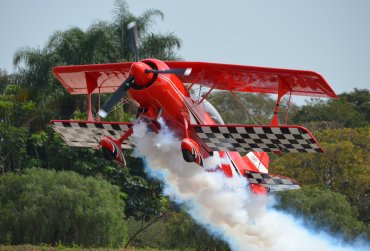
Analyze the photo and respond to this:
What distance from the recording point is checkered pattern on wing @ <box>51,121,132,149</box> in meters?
20.2

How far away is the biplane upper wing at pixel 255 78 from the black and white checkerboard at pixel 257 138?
4.11 ft

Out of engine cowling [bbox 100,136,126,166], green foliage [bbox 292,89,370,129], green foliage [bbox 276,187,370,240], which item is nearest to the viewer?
engine cowling [bbox 100,136,126,166]

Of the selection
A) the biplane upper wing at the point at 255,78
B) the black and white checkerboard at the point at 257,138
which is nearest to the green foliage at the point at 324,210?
the biplane upper wing at the point at 255,78

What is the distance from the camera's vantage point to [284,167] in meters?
35.4

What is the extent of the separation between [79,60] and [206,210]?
14.8 metres

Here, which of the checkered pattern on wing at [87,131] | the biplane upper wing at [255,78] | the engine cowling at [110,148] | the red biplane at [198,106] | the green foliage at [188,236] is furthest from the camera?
the green foliage at [188,236]

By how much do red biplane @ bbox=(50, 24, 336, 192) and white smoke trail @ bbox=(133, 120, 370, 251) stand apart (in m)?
0.30

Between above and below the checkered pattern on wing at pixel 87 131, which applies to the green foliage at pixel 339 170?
below

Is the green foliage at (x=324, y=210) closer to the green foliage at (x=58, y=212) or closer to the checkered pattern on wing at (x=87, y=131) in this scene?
the green foliage at (x=58, y=212)

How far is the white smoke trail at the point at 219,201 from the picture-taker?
1925 centimetres

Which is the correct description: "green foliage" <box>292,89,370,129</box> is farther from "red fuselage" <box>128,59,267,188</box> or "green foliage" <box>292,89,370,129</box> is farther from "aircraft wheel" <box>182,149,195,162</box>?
"aircraft wheel" <box>182,149,195,162</box>

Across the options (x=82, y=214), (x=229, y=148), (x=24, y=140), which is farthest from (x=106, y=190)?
(x=229, y=148)

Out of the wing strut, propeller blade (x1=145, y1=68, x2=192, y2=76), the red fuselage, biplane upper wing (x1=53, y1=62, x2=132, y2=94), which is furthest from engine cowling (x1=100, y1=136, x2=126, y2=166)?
the wing strut

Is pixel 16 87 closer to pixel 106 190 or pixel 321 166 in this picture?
pixel 106 190
